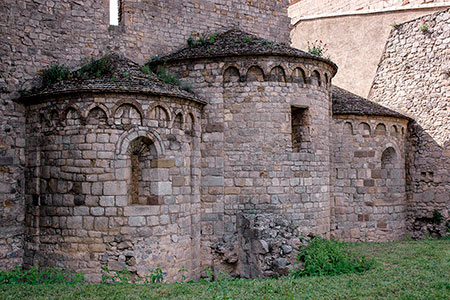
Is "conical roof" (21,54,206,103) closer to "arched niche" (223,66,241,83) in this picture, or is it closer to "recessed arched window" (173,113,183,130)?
"recessed arched window" (173,113,183,130)

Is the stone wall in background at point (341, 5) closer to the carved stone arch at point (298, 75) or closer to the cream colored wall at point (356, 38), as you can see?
the cream colored wall at point (356, 38)

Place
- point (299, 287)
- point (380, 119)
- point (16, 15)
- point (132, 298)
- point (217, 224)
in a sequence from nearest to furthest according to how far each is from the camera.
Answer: point (132, 298)
point (299, 287)
point (16, 15)
point (217, 224)
point (380, 119)

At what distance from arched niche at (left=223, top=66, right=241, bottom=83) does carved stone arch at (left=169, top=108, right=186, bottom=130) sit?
5.09ft

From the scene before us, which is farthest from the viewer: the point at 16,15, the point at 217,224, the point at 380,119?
the point at 380,119

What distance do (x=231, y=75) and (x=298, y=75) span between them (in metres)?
1.65

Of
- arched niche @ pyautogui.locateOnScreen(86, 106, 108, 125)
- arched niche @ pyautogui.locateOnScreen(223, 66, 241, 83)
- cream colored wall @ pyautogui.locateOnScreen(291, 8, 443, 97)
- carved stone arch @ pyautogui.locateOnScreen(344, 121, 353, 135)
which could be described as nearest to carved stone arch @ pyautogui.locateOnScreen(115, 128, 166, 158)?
arched niche @ pyautogui.locateOnScreen(86, 106, 108, 125)

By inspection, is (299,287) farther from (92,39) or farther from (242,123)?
(92,39)

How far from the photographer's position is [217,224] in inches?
400

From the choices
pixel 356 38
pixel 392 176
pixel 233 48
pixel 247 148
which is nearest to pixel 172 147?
pixel 247 148

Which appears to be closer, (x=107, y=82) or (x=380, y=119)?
(x=107, y=82)

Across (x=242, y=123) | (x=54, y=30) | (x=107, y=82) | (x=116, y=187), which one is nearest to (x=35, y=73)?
(x=54, y=30)

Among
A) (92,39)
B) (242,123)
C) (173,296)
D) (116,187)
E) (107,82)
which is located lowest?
(173,296)

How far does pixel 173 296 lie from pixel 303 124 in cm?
556

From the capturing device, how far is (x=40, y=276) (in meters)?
8.65
